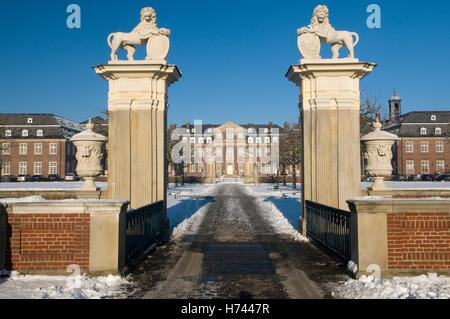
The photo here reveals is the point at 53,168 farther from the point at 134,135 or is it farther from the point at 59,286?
the point at 59,286

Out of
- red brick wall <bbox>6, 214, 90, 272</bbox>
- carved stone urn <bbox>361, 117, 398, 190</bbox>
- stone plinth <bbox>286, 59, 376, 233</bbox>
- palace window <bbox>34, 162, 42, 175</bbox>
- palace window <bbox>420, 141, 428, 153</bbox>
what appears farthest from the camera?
palace window <bbox>420, 141, 428, 153</bbox>

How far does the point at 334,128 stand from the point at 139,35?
6.19 m

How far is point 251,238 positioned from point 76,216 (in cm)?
540

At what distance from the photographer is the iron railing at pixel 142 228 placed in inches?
291

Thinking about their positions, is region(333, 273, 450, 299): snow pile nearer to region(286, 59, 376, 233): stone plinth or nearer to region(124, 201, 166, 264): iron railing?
region(124, 201, 166, 264): iron railing

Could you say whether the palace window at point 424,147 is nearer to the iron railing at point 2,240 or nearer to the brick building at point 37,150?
the brick building at point 37,150

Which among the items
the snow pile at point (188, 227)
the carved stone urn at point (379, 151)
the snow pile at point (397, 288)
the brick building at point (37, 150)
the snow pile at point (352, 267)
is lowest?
the snow pile at point (188, 227)

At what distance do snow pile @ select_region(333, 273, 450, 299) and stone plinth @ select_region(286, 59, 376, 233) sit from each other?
4725 millimetres

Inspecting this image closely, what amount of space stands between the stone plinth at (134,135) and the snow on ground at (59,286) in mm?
4577

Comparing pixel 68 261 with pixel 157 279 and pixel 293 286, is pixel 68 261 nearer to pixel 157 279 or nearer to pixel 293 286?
pixel 157 279

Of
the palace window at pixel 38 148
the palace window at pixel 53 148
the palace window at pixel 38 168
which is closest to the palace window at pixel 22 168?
the palace window at pixel 38 168

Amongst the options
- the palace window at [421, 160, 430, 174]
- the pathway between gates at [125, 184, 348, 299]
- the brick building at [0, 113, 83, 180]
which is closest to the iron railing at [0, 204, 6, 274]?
the pathway between gates at [125, 184, 348, 299]

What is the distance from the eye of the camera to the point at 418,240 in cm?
641

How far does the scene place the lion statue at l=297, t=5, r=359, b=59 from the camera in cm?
1089
